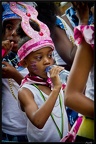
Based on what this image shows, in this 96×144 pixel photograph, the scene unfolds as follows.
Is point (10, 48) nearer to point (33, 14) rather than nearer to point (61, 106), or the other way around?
point (33, 14)

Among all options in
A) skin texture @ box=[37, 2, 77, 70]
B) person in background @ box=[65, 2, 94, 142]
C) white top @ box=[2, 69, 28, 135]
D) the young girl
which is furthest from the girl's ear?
person in background @ box=[65, 2, 94, 142]

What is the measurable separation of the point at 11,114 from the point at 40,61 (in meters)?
0.70

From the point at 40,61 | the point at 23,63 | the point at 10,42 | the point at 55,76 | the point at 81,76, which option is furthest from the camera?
the point at 10,42

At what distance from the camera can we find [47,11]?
433 cm

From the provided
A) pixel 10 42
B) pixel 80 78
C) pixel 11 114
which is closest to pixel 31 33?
pixel 10 42

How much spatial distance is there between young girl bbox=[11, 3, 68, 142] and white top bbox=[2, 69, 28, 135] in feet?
0.39

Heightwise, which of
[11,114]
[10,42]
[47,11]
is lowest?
[11,114]

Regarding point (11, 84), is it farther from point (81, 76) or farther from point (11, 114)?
point (81, 76)

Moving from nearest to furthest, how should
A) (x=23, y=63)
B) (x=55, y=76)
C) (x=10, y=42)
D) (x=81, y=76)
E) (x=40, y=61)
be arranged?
(x=81, y=76), (x=55, y=76), (x=40, y=61), (x=23, y=63), (x=10, y=42)

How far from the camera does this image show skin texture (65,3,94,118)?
92.1 inches

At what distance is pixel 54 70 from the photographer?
4.03 metres

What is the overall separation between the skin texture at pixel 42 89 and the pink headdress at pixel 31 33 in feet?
0.17

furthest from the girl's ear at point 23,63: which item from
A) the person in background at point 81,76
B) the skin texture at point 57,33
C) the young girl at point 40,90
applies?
the person in background at point 81,76

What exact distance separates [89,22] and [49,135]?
4.02ft
